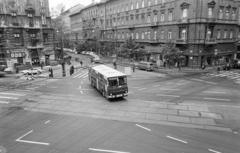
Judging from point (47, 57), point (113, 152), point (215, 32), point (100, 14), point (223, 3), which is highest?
point (100, 14)

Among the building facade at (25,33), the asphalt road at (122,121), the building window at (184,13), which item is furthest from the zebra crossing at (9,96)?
the building window at (184,13)

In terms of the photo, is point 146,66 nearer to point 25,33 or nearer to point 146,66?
point 146,66

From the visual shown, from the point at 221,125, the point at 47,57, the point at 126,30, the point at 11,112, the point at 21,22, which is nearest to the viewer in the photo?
the point at 221,125

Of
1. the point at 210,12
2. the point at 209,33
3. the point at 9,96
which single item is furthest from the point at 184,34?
the point at 9,96

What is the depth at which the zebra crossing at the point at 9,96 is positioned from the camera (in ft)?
72.6

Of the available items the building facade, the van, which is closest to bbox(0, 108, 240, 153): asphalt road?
the van

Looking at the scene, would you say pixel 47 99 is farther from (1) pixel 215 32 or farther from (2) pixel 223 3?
(2) pixel 223 3

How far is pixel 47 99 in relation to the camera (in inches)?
878

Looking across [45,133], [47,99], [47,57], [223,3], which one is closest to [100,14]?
[47,57]

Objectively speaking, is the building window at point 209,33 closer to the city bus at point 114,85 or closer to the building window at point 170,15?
the building window at point 170,15

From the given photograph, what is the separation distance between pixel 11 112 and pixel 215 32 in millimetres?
42746

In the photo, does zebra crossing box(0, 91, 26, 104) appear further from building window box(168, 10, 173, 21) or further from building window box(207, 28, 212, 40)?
building window box(207, 28, 212, 40)

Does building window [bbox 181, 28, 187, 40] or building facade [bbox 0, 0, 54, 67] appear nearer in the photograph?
building window [bbox 181, 28, 187, 40]

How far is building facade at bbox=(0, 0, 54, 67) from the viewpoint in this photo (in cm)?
4487
